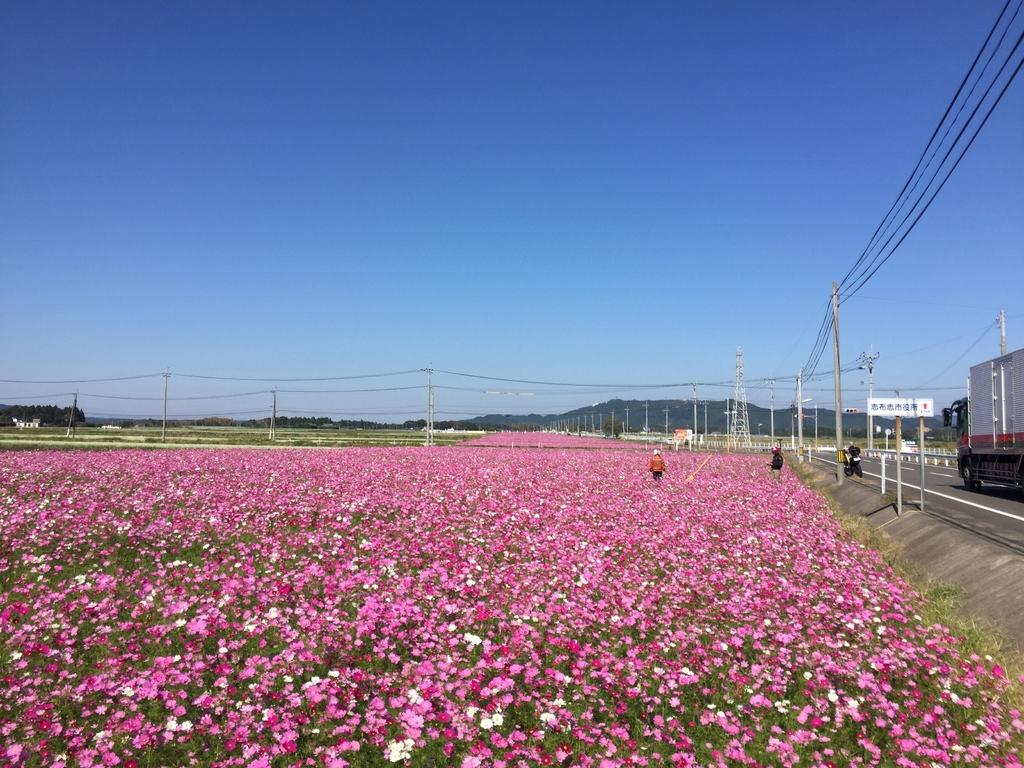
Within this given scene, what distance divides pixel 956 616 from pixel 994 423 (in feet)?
55.9

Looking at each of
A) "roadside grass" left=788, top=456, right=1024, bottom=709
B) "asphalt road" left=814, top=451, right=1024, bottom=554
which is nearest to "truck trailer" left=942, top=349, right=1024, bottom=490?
"asphalt road" left=814, top=451, right=1024, bottom=554

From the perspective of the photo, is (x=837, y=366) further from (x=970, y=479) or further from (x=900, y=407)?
(x=900, y=407)

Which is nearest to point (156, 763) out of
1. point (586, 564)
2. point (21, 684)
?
point (21, 684)

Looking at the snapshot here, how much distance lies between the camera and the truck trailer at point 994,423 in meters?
21.7

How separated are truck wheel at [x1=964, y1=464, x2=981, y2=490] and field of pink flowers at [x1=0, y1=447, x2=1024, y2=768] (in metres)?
16.5

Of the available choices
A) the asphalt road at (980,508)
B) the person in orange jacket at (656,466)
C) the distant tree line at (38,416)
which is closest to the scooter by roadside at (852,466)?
the asphalt road at (980,508)

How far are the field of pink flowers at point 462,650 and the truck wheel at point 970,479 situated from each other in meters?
16.5

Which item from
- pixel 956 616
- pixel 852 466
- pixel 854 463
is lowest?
pixel 956 616

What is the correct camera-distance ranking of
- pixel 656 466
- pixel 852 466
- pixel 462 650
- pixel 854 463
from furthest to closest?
pixel 854 463
pixel 852 466
pixel 656 466
pixel 462 650

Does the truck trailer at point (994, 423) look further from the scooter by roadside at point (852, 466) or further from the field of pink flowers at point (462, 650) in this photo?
the field of pink flowers at point (462, 650)

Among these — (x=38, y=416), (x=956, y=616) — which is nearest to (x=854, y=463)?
(x=956, y=616)

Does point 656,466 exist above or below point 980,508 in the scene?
above

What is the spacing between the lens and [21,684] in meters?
6.52

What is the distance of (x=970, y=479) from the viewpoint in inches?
A: 1080
